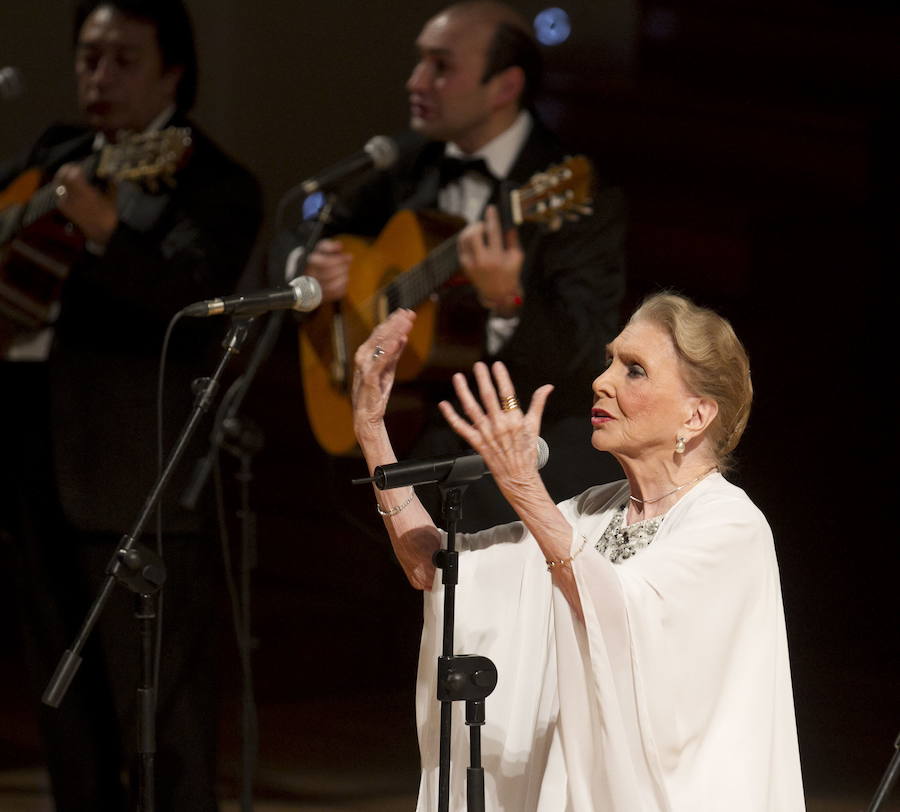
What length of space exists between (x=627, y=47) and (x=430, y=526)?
8.63 ft

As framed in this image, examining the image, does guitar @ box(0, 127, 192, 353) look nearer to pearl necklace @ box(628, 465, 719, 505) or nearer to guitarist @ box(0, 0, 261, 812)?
guitarist @ box(0, 0, 261, 812)

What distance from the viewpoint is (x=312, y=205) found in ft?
15.8

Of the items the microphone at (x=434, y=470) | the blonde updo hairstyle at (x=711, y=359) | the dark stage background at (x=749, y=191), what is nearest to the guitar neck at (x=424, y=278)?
the dark stage background at (x=749, y=191)

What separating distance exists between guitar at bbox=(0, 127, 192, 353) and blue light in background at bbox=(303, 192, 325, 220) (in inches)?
23.7

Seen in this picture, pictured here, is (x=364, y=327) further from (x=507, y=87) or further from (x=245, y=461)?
(x=507, y=87)

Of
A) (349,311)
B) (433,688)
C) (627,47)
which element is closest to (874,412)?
(627,47)

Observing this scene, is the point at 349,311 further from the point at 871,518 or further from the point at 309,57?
the point at 871,518

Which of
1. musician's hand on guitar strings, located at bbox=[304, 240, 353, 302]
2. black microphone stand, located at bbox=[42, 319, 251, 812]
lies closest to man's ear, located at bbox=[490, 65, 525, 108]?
musician's hand on guitar strings, located at bbox=[304, 240, 353, 302]

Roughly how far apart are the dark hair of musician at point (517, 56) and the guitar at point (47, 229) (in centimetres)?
96

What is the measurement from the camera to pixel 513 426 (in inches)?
95.0

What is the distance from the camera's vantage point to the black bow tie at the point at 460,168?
4.29 metres

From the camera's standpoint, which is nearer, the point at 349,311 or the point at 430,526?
the point at 430,526

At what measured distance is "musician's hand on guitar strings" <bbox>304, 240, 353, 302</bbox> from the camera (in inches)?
176

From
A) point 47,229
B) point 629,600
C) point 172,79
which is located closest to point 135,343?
point 47,229
